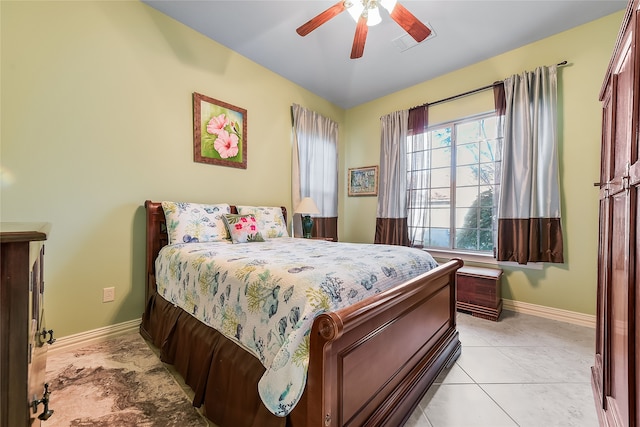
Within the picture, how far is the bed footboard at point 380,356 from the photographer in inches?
35.1

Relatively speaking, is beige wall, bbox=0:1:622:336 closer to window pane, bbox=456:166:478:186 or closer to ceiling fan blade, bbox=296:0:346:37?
window pane, bbox=456:166:478:186

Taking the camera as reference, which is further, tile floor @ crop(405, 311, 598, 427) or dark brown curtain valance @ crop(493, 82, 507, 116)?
dark brown curtain valance @ crop(493, 82, 507, 116)

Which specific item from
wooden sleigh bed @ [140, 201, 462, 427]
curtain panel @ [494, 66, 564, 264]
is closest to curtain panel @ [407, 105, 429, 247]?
curtain panel @ [494, 66, 564, 264]

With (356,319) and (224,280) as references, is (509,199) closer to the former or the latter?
(356,319)

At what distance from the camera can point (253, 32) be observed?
2.74 meters

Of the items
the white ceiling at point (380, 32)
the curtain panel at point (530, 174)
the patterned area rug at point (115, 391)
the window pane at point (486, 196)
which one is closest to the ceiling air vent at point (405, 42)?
the white ceiling at point (380, 32)

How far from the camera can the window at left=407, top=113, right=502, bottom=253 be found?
317cm

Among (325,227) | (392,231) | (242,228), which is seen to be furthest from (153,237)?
(392,231)

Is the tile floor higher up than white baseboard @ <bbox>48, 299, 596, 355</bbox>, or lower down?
lower down

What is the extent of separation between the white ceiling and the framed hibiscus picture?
0.72 m

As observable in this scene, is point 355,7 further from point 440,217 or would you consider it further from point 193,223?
point 440,217

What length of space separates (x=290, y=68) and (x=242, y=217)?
211cm

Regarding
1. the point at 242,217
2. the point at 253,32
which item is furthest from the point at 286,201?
the point at 253,32

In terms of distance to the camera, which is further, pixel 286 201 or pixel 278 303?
pixel 286 201
